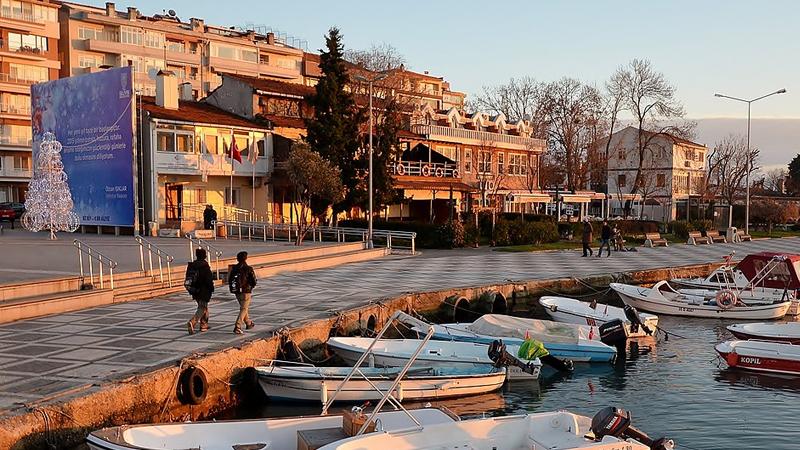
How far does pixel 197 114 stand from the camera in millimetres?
44344

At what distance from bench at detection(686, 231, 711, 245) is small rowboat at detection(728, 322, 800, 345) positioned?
3250cm

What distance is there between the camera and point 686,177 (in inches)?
3551

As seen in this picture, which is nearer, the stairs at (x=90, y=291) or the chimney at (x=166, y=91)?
the stairs at (x=90, y=291)

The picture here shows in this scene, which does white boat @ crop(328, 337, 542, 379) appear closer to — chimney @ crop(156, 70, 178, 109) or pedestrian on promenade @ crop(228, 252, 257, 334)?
pedestrian on promenade @ crop(228, 252, 257, 334)

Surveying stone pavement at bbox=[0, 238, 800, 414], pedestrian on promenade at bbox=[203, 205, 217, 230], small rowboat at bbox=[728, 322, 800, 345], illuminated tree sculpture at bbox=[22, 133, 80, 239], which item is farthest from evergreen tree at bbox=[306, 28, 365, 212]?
small rowboat at bbox=[728, 322, 800, 345]

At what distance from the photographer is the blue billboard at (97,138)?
3556cm

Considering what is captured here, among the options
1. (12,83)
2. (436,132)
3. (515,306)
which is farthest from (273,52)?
(515,306)

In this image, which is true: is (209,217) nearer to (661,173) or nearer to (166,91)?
(166,91)

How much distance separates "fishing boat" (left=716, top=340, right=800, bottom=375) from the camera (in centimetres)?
1777

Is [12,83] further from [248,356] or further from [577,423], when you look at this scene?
[577,423]

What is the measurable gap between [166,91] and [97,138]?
791 cm

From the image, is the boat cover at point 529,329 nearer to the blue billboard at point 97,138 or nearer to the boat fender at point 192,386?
the boat fender at point 192,386

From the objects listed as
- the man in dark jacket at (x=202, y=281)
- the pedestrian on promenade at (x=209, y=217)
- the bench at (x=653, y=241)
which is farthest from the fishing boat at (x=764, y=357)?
the bench at (x=653, y=241)

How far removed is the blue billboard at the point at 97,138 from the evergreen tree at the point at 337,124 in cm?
1214
